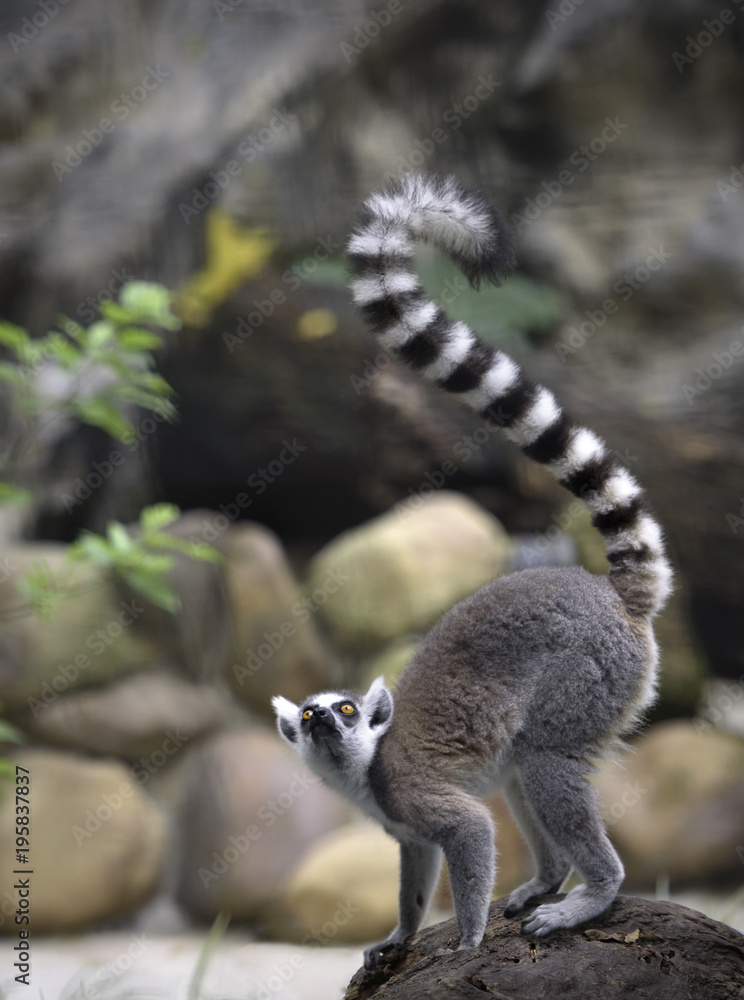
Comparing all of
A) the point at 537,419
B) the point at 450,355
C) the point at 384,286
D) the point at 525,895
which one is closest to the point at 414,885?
the point at 525,895

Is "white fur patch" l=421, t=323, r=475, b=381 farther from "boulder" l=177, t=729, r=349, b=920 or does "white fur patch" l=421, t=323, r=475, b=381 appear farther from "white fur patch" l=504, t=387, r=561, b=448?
"boulder" l=177, t=729, r=349, b=920

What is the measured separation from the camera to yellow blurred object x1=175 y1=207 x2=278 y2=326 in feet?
20.0

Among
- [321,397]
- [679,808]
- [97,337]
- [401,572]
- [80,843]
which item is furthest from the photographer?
[321,397]

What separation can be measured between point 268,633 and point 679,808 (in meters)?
2.50

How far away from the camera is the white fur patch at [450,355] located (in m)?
2.10

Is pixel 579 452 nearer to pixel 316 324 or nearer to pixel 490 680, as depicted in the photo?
pixel 490 680

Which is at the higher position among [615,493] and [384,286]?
[384,286]

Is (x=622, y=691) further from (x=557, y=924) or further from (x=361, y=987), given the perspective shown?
(x=361, y=987)

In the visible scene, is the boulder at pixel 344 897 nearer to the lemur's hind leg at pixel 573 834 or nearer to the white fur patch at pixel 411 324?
the lemur's hind leg at pixel 573 834

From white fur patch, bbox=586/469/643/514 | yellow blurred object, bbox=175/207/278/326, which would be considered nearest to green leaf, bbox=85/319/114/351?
white fur patch, bbox=586/469/643/514

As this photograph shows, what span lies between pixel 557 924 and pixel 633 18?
22.3ft

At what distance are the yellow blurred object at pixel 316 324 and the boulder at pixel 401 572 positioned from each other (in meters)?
1.31

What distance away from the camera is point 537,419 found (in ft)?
7.26

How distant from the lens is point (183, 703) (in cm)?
537
